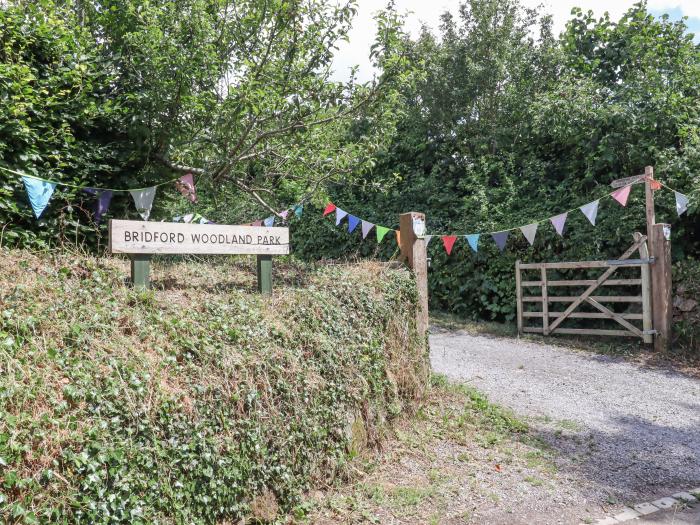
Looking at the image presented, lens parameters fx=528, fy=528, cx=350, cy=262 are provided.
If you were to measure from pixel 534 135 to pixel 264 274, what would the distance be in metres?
9.02

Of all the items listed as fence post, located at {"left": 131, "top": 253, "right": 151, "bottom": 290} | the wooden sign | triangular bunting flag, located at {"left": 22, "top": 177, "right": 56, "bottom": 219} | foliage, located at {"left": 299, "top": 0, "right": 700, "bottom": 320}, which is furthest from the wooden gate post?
the wooden sign

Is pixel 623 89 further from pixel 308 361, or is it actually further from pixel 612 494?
pixel 308 361

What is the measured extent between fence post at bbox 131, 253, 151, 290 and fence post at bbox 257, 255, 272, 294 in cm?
103

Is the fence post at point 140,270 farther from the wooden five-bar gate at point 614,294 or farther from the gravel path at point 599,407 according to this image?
the wooden five-bar gate at point 614,294

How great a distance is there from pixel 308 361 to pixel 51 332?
1.64 meters

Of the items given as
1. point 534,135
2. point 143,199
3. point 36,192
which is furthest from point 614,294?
point 36,192

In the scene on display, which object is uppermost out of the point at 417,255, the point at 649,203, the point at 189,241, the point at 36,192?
the point at 649,203

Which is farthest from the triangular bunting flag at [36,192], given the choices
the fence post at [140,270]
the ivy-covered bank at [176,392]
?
the fence post at [140,270]

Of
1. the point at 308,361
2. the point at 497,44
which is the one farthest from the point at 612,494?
the point at 497,44

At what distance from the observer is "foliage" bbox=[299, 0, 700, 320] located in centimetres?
948

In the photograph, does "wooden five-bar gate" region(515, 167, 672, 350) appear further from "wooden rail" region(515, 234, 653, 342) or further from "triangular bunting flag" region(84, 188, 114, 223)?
"triangular bunting flag" region(84, 188, 114, 223)

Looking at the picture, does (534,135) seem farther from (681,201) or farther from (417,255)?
(417,255)

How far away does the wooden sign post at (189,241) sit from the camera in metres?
3.83

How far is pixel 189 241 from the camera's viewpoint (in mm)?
4164
